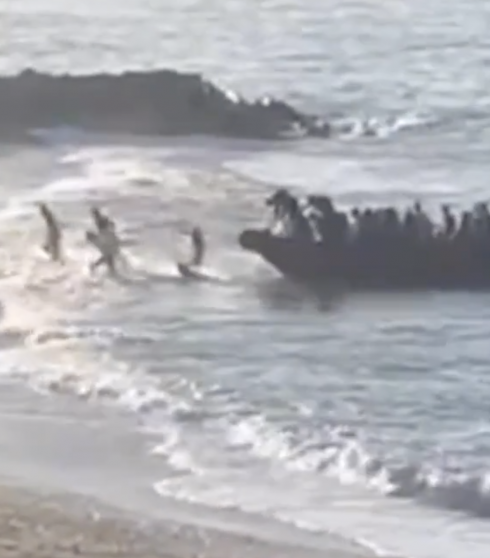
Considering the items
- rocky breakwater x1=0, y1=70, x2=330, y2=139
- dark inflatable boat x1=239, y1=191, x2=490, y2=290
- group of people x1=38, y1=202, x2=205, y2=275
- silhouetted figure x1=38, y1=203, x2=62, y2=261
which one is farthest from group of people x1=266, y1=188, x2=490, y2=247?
rocky breakwater x1=0, y1=70, x2=330, y2=139

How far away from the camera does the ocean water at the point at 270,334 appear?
19109 mm

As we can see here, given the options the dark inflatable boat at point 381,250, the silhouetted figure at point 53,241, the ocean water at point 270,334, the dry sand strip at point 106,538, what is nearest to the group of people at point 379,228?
the dark inflatable boat at point 381,250

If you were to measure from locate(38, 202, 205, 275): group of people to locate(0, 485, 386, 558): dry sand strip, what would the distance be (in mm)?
12118

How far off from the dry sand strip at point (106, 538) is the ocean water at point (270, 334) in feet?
2.96

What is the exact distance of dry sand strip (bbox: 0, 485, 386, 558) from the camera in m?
16.3

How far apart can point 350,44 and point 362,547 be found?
46.7m

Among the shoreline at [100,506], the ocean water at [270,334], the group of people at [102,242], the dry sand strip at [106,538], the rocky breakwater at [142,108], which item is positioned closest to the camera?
the dry sand strip at [106,538]

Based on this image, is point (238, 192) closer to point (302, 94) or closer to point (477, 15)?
point (302, 94)

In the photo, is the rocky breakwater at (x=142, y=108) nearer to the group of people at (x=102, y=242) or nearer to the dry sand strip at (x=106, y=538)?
the group of people at (x=102, y=242)

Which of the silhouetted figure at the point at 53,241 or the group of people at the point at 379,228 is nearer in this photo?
the group of people at the point at 379,228

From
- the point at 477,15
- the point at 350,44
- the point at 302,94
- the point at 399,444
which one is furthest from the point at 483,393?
the point at 477,15

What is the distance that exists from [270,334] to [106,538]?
995cm

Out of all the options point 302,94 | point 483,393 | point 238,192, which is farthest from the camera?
point 302,94

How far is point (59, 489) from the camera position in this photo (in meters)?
18.7
